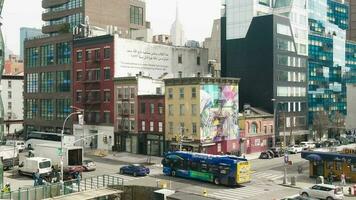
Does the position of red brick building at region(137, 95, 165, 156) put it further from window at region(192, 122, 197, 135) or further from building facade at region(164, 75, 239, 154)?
window at region(192, 122, 197, 135)

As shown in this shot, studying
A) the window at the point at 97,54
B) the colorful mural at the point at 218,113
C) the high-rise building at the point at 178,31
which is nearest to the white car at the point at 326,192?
the colorful mural at the point at 218,113

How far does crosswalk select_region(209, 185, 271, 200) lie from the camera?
Result: 4589cm

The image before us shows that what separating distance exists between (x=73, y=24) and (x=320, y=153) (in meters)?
63.8

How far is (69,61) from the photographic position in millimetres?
91938

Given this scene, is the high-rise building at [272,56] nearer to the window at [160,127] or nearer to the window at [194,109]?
the window at [194,109]

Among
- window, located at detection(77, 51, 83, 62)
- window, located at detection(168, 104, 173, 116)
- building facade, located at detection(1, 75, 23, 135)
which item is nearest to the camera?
window, located at detection(168, 104, 173, 116)

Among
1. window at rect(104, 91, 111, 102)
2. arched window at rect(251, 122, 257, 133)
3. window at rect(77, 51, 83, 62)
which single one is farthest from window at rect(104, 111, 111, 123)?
arched window at rect(251, 122, 257, 133)

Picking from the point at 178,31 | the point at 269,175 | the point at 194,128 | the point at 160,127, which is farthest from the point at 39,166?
the point at 178,31

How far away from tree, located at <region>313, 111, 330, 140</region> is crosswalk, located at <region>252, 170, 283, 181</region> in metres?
38.9

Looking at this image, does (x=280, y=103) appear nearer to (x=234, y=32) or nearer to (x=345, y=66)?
(x=234, y=32)

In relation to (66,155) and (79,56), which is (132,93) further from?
(66,155)

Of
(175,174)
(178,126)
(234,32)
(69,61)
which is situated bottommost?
(175,174)

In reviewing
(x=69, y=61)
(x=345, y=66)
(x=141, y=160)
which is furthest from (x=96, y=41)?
(x=345, y=66)

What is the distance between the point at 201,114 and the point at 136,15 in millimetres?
49953
